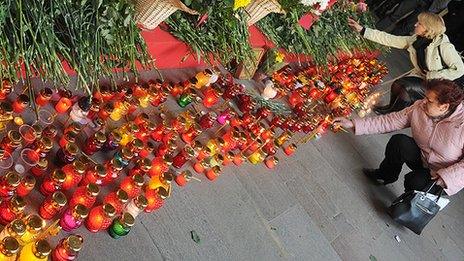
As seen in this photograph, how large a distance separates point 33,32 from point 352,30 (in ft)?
12.5

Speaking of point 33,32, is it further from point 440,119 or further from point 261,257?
point 440,119

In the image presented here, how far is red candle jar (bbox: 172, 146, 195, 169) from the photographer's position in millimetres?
2629

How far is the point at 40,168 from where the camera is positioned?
2141 millimetres

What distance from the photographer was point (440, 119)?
11.0 ft

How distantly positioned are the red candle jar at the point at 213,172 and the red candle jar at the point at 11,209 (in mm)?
1192

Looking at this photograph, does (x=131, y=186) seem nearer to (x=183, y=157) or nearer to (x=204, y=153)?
(x=183, y=157)

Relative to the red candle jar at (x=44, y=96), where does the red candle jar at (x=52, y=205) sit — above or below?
below

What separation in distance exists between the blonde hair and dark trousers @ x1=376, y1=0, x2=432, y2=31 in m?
2.48

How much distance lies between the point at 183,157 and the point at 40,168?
0.83 meters

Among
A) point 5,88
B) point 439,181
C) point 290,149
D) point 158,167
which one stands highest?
point 5,88

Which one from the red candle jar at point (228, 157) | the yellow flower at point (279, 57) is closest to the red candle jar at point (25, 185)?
the red candle jar at point (228, 157)

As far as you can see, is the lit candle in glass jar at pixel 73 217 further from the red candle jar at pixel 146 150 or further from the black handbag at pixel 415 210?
the black handbag at pixel 415 210

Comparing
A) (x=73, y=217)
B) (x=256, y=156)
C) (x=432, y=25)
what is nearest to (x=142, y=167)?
(x=73, y=217)

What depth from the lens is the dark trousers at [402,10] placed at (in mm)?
6720
